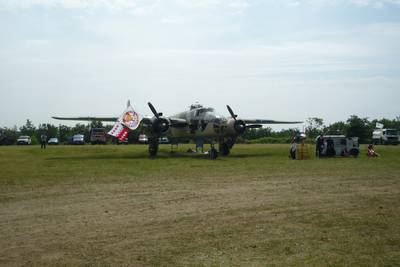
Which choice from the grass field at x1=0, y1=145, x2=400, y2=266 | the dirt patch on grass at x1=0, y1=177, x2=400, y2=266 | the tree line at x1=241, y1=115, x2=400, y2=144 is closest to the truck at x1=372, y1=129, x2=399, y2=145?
the tree line at x1=241, y1=115, x2=400, y2=144

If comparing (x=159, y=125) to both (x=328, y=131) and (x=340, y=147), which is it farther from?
(x=328, y=131)

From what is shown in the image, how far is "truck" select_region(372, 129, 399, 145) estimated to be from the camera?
68.1m

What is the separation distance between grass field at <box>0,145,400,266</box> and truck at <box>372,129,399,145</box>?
5526 centimetres

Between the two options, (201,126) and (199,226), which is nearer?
(199,226)

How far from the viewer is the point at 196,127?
3419cm

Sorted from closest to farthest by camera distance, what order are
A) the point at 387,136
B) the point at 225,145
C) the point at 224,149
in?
the point at 225,145 → the point at 224,149 → the point at 387,136

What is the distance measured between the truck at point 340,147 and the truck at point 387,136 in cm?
3777

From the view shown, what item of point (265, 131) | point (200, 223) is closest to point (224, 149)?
point (200, 223)

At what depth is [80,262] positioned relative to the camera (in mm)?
7191

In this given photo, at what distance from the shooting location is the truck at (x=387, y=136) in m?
68.1

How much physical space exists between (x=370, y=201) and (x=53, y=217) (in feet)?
25.0

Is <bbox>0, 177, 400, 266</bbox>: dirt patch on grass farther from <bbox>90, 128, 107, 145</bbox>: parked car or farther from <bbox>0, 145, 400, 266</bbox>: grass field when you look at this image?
<bbox>90, 128, 107, 145</bbox>: parked car

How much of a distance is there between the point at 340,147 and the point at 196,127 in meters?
9.87

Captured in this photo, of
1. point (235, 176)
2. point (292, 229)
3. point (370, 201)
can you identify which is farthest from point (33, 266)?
point (235, 176)
